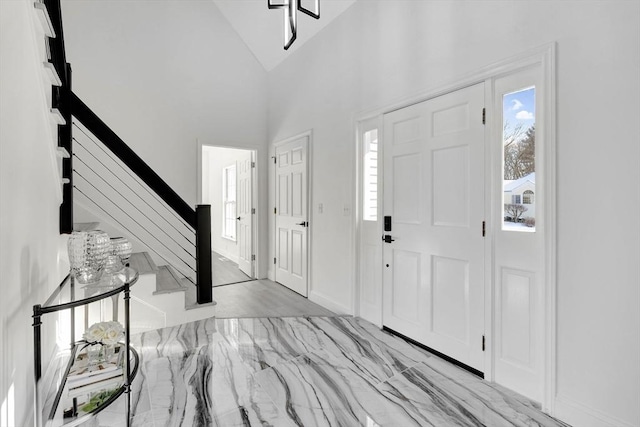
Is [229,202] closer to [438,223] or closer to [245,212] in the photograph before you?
[245,212]

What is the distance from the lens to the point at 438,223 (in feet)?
8.25

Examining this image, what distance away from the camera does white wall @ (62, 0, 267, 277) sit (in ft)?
12.5

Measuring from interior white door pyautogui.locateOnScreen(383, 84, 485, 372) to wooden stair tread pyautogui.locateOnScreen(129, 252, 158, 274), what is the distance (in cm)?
216

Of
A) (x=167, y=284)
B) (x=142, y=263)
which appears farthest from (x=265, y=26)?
(x=167, y=284)

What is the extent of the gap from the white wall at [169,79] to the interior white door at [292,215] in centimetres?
40

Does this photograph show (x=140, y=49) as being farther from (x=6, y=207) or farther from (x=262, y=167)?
(x=6, y=207)

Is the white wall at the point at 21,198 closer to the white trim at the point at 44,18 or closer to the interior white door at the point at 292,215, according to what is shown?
→ the white trim at the point at 44,18

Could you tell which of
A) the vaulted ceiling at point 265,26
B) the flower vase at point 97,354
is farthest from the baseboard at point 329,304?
the vaulted ceiling at point 265,26

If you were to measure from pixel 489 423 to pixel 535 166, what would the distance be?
4.71ft

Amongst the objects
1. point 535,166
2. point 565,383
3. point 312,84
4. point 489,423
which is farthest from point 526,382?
point 312,84

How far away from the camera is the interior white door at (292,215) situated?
4078mm

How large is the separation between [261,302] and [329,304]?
0.79m

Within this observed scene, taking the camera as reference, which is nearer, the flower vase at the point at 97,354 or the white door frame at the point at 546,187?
the flower vase at the point at 97,354

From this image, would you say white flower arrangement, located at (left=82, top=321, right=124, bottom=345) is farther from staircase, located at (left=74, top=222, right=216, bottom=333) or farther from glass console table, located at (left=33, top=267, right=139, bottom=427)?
staircase, located at (left=74, top=222, right=216, bottom=333)
